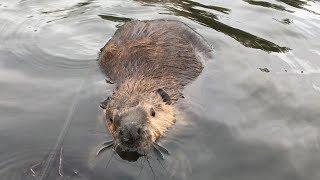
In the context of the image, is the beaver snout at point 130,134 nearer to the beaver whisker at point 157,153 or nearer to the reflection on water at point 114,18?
the beaver whisker at point 157,153

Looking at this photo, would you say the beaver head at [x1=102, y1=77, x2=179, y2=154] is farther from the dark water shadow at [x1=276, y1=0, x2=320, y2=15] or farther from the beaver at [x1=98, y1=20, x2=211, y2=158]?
the dark water shadow at [x1=276, y1=0, x2=320, y2=15]

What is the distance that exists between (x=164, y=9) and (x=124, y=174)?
422 cm

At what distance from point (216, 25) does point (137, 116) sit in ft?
11.0

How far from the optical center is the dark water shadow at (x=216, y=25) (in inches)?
271

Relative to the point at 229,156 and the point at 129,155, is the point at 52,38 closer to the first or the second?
the point at 129,155

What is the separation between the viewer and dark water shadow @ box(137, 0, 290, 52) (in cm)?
687

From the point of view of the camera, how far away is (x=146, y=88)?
5.29 meters

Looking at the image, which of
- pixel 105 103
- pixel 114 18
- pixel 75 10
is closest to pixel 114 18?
pixel 114 18

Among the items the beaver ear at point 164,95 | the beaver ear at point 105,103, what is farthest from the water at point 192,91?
the beaver ear at point 164,95

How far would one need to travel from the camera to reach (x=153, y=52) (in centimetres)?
575

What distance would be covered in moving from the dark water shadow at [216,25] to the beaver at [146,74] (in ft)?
2.36

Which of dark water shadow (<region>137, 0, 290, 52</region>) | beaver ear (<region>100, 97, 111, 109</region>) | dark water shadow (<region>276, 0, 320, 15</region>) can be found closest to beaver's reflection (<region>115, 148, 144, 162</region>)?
beaver ear (<region>100, 97, 111, 109</region>)

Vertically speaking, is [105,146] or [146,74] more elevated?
[146,74]

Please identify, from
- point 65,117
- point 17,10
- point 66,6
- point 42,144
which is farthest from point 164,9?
point 42,144
